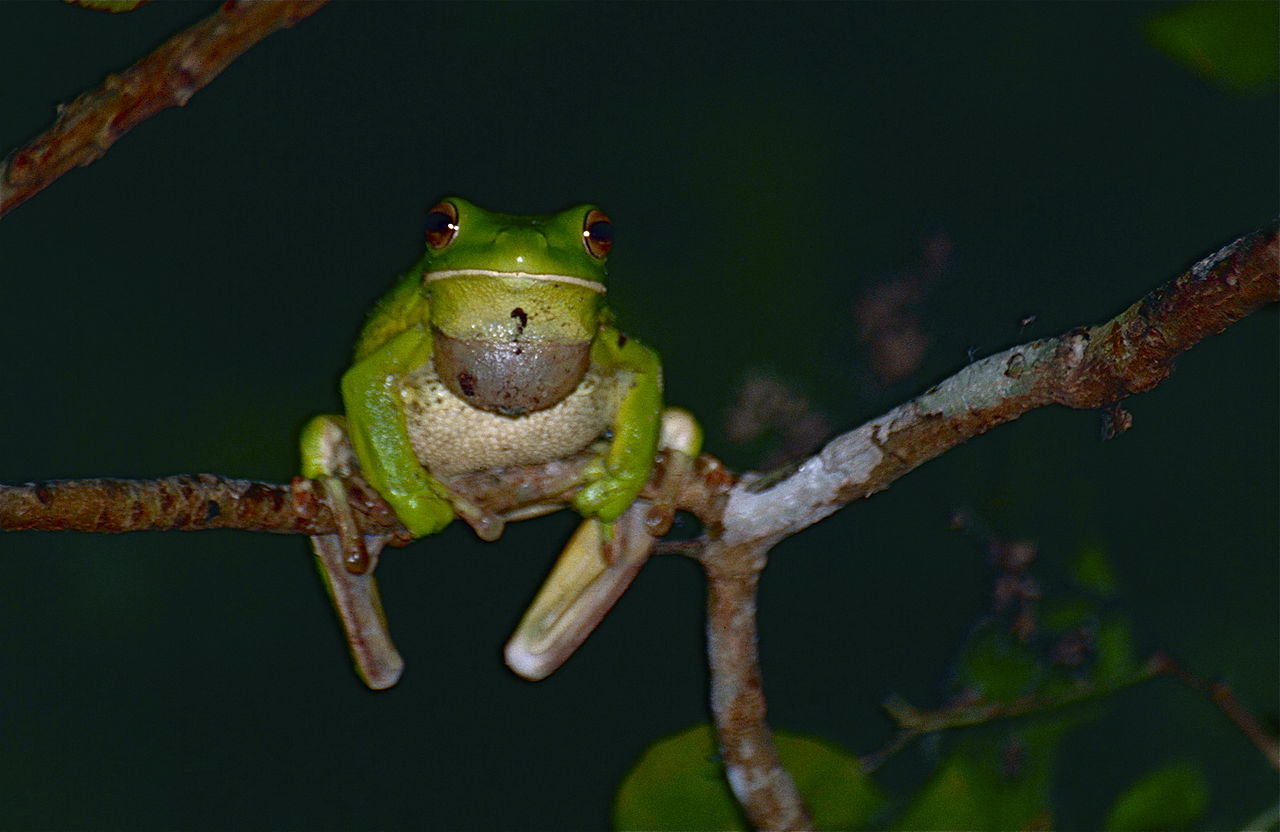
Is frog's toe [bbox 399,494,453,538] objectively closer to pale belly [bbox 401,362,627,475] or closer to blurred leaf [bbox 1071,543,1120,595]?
pale belly [bbox 401,362,627,475]

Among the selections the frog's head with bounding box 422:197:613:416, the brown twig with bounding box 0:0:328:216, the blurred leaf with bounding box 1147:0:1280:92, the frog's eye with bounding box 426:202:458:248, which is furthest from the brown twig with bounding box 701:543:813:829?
the brown twig with bounding box 0:0:328:216

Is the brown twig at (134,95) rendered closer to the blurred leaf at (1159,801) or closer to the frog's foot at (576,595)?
the frog's foot at (576,595)

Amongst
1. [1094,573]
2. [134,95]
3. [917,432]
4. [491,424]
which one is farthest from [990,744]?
[134,95]

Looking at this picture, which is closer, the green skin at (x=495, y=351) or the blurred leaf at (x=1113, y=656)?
the green skin at (x=495, y=351)

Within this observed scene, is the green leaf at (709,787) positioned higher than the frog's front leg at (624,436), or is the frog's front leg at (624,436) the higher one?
the frog's front leg at (624,436)

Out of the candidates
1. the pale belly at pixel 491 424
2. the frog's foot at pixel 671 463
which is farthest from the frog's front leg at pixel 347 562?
the frog's foot at pixel 671 463

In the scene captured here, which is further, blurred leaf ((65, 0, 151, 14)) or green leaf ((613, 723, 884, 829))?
green leaf ((613, 723, 884, 829))
